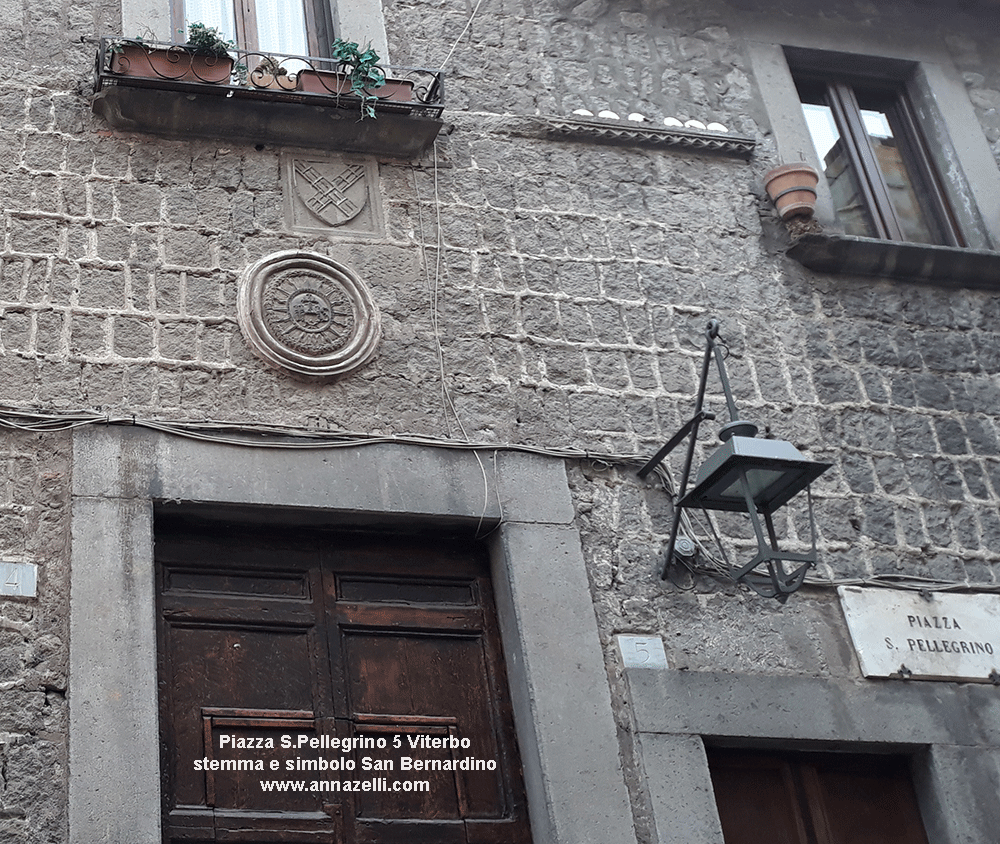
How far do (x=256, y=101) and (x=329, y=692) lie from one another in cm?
259

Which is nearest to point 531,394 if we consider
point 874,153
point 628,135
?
point 628,135

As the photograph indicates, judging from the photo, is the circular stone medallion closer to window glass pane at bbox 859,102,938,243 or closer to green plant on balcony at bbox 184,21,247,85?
green plant on balcony at bbox 184,21,247,85

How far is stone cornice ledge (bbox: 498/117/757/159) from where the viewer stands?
6.79m

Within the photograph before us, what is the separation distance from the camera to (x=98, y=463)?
5.19 metres

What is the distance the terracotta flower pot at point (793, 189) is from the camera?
6.79m

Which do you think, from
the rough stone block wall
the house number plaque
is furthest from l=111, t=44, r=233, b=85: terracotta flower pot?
the house number plaque

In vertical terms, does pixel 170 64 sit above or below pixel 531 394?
above

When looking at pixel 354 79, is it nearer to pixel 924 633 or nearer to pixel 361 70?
pixel 361 70

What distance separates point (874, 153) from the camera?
25.0ft

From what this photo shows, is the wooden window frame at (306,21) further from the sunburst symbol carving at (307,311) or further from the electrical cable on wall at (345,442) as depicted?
the electrical cable on wall at (345,442)

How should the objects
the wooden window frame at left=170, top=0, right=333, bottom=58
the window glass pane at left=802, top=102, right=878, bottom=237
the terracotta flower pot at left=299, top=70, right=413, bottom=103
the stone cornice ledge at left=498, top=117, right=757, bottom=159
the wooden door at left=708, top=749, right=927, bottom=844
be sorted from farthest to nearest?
the window glass pane at left=802, top=102, right=878, bottom=237 → the stone cornice ledge at left=498, top=117, right=757, bottom=159 → the wooden window frame at left=170, top=0, right=333, bottom=58 → the terracotta flower pot at left=299, top=70, right=413, bottom=103 → the wooden door at left=708, top=749, right=927, bottom=844

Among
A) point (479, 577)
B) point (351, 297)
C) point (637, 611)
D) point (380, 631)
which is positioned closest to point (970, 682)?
point (637, 611)

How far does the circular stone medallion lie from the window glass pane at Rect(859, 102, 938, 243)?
3.08 metres

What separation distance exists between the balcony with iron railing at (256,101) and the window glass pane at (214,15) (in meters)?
0.25
